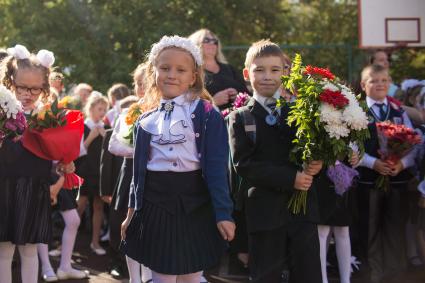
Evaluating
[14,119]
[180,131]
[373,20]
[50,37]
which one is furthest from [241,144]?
[50,37]

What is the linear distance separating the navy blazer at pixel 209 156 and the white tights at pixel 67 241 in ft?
8.59

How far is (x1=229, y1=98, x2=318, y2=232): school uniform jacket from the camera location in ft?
13.5

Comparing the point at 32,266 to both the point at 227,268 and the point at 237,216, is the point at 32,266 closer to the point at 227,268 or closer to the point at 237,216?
the point at 237,216

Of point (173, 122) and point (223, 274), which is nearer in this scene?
point (173, 122)

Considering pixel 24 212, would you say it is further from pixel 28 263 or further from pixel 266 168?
pixel 266 168

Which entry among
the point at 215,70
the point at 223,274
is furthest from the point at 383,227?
the point at 215,70

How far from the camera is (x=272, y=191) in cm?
421

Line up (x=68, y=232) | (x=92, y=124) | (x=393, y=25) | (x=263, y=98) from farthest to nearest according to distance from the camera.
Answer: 1. (x=393, y=25)
2. (x=92, y=124)
3. (x=68, y=232)
4. (x=263, y=98)

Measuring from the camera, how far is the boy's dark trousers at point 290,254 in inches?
161

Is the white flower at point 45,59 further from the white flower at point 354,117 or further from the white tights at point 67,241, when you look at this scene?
the white flower at point 354,117

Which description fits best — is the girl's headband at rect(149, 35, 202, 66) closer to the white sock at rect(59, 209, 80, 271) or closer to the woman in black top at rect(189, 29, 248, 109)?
the woman in black top at rect(189, 29, 248, 109)

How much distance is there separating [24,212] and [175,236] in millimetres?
1520

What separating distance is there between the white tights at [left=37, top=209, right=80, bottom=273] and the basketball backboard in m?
8.94

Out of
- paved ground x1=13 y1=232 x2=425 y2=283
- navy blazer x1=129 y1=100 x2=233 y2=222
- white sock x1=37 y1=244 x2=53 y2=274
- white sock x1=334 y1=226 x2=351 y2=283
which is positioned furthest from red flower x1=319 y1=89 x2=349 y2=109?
white sock x1=37 y1=244 x2=53 y2=274
